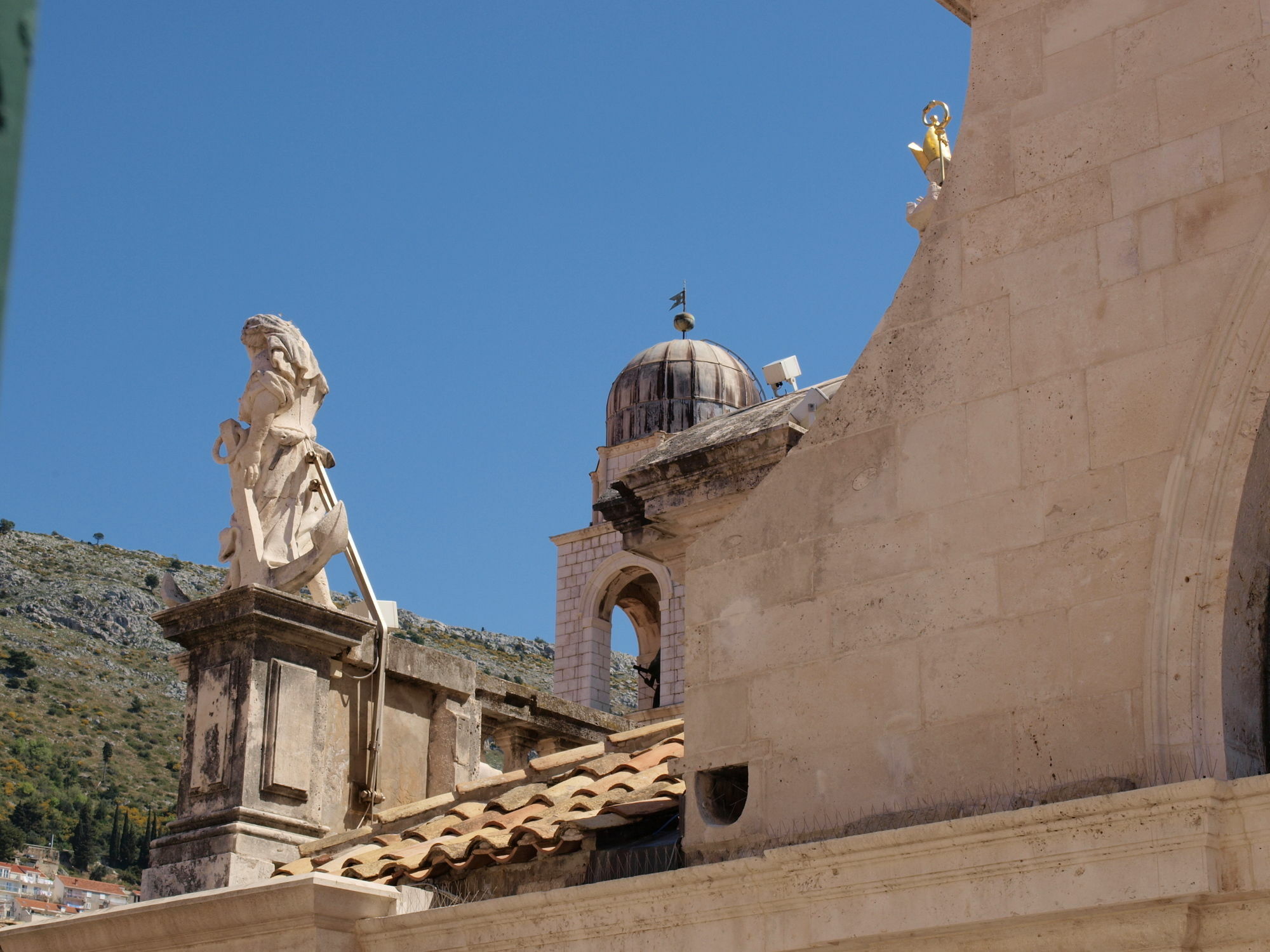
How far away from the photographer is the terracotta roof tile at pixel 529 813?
20.9 feet

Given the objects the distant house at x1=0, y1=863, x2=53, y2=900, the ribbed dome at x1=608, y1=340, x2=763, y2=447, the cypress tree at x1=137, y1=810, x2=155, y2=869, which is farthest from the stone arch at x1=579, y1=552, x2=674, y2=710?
the distant house at x1=0, y1=863, x2=53, y2=900

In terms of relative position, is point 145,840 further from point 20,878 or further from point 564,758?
point 564,758

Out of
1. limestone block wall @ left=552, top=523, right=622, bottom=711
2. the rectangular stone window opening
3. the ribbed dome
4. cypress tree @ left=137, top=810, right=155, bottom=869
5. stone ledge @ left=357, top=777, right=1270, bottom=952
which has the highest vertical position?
the ribbed dome

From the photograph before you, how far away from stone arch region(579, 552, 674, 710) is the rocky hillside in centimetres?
1166

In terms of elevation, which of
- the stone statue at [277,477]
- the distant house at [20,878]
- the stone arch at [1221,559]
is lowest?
the stone arch at [1221,559]

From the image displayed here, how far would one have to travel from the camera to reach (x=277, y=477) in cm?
881

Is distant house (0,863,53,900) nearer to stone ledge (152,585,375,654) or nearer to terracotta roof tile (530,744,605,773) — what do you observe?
stone ledge (152,585,375,654)

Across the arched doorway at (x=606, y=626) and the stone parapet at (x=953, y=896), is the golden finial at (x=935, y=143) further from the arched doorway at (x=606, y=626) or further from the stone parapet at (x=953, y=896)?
the arched doorway at (x=606, y=626)

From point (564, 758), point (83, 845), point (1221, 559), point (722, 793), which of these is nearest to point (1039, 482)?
point (1221, 559)

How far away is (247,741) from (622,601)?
3533 cm

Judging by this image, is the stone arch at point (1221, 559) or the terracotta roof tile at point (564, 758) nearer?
the stone arch at point (1221, 559)

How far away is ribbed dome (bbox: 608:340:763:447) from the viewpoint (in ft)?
154

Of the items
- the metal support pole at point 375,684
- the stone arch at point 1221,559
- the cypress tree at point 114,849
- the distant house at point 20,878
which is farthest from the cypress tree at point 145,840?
the stone arch at point 1221,559

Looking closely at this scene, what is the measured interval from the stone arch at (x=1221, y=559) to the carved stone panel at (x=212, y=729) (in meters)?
4.93
